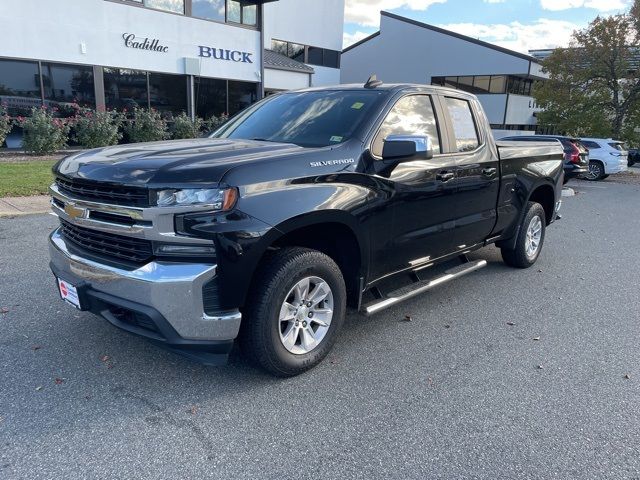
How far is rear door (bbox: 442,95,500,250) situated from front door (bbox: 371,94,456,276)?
0.17m

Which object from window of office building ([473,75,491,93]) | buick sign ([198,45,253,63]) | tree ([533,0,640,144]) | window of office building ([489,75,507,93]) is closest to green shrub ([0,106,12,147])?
buick sign ([198,45,253,63])

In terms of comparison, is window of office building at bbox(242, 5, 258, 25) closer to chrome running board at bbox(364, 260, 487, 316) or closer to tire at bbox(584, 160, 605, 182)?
tire at bbox(584, 160, 605, 182)

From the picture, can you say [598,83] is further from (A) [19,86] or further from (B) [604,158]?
(A) [19,86]

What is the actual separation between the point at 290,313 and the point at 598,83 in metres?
26.8

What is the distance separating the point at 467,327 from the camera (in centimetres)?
432

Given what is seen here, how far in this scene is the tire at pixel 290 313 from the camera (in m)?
3.01

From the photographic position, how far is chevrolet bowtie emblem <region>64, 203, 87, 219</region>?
10.2ft

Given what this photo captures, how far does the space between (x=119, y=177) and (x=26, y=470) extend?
5.17ft

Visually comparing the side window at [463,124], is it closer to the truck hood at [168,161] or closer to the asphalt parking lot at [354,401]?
the asphalt parking lot at [354,401]

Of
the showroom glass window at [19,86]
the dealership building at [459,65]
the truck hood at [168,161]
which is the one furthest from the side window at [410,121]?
the dealership building at [459,65]

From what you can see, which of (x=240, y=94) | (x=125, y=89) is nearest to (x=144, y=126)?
(x=125, y=89)

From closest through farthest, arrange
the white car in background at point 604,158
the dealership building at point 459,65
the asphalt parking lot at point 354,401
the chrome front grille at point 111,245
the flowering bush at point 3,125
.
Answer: the asphalt parking lot at point 354,401 < the chrome front grille at point 111,245 < the flowering bush at point 3,125 < the white car in background at point 604,158 < the dealership building at point 459,65

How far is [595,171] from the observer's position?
20109 millimetres

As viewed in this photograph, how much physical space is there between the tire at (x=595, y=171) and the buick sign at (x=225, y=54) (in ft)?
48.7
